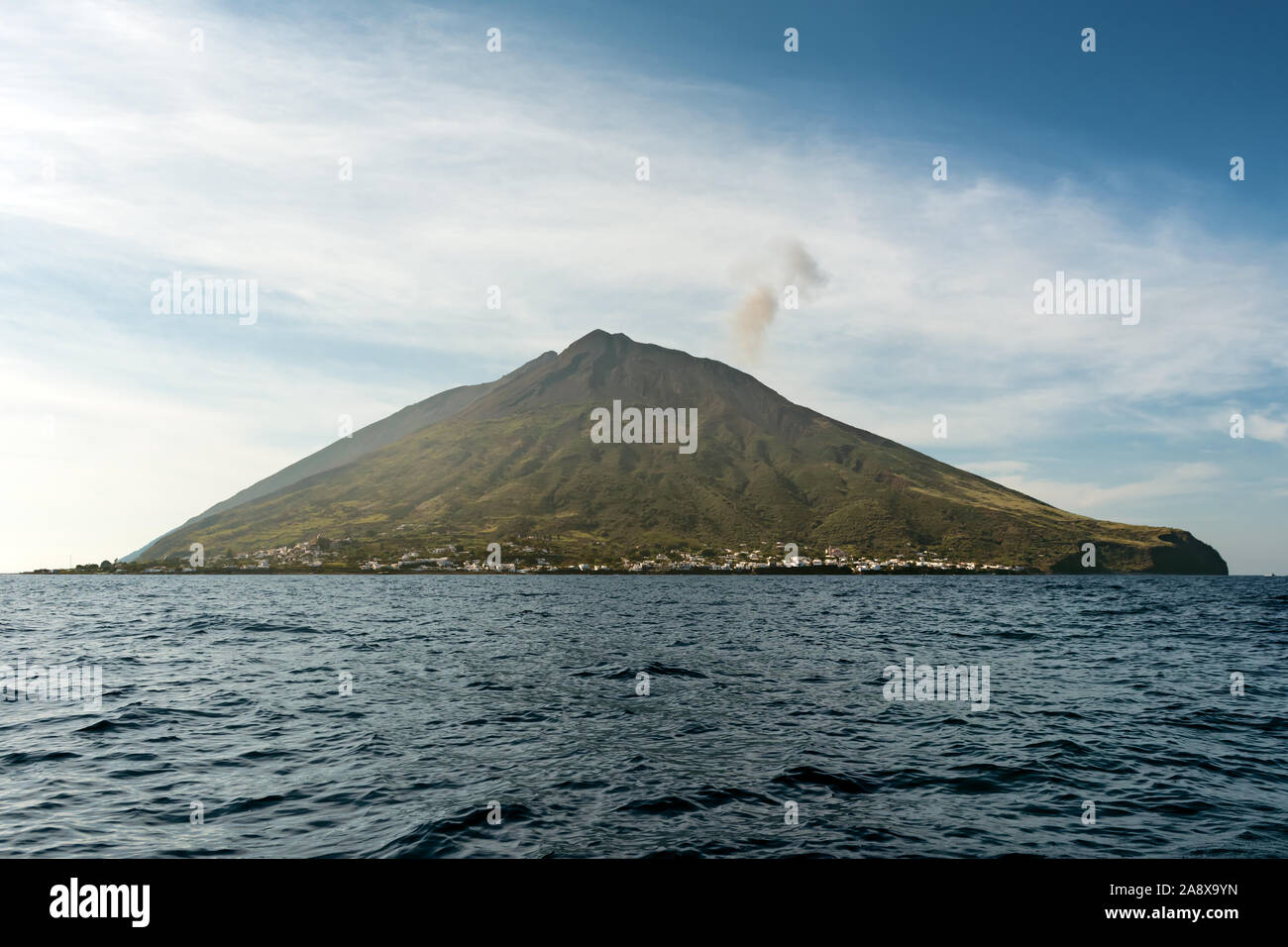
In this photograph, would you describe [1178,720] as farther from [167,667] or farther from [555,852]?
[167,667]

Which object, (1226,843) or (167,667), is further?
(167,667)

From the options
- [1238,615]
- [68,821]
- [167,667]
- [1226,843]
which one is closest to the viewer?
[1226,843]

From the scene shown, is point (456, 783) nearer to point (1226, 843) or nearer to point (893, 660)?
point (1226, 843)

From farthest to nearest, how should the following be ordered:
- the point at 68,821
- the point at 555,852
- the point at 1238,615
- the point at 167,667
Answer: the point at 1238,615
the point at 167,667
the point at 68,821
the point at 555,852
